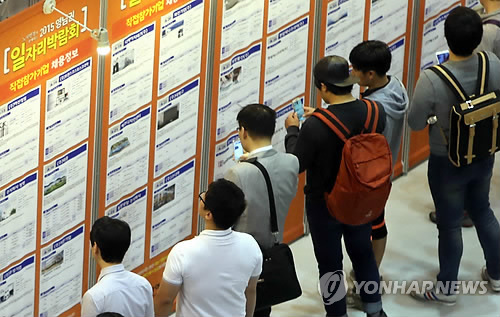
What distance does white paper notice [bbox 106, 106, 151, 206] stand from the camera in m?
6.28

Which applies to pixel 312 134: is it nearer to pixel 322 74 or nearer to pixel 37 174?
pixel 322 74

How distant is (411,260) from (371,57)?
1.65 m

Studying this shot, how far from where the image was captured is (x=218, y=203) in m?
5.10

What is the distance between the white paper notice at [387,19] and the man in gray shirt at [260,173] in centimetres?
203

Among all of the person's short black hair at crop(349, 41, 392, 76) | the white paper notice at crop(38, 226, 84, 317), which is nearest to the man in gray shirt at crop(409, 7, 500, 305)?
the person's short black hair at crop(349, 41, 392, 76)

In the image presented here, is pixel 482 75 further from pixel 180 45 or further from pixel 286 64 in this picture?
pixel 180 45

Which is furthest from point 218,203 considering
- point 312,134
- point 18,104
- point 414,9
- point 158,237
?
point 414,9

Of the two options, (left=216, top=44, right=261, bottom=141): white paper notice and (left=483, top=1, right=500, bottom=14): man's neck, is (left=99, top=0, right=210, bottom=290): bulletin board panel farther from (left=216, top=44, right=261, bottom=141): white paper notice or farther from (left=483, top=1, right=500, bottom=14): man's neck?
(left=483, top=1, right=500, bottom=14): man's neck

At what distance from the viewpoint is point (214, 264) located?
5062 mm

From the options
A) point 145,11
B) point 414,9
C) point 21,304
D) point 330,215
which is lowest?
point 21,304

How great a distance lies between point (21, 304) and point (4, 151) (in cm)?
88

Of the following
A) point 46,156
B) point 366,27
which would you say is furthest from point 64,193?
point 366,27

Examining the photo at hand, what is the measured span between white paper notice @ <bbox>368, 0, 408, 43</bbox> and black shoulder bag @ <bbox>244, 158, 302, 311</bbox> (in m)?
2.19

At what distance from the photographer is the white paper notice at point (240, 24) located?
6.61m
